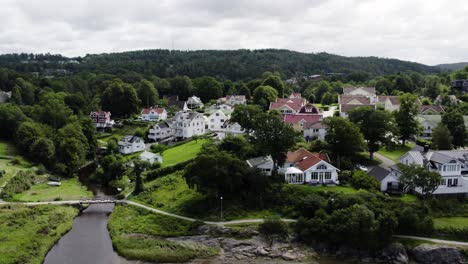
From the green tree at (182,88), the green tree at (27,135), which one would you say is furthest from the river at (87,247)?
the green tree at (182,88)

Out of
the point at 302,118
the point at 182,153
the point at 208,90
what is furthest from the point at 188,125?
the point at 208,90

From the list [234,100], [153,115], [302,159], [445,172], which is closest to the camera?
[445,172]

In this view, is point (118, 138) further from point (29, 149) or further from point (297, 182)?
point (297, 182)

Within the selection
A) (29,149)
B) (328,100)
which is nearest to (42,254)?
(29,149)

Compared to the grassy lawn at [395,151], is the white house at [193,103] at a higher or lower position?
higher

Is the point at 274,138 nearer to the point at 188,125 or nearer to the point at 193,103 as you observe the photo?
the point at 188,125

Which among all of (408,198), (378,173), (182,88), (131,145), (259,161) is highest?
(182,88)

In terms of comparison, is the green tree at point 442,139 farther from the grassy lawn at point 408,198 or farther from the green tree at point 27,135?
the green tree at point 27,135

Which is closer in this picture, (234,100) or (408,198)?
(408,198)
